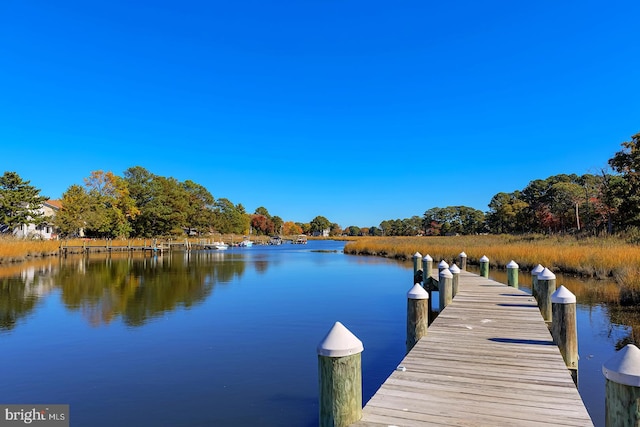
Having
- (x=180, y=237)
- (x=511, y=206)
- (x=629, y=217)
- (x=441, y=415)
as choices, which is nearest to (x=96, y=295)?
(x=441, y=415)

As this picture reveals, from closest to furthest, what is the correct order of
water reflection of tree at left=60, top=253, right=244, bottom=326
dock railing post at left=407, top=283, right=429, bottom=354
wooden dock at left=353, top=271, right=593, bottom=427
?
wooden dock at left=353, top=271, right=593, bottom=427, dock railing post at left=407, top=283, right=429, bottom=354, water reflection of tree at left=60, top=253, right=244, bottom=326

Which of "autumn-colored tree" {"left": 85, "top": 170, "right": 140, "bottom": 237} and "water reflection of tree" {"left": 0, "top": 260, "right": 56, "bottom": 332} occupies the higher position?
"autumn-colored tree" {"left": 85, "top": 170, "right": 140, "bottom": 237}

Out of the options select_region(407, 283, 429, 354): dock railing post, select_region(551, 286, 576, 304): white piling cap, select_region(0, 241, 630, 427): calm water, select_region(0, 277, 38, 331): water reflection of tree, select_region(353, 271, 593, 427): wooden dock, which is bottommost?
select_region(0, 241, 630, 427): calm water

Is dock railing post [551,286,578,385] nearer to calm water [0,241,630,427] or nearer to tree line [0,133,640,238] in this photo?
calm water [0,241,630,427]

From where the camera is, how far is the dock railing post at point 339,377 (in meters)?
3.34

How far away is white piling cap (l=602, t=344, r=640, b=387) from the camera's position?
263cm

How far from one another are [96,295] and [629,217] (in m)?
36.5

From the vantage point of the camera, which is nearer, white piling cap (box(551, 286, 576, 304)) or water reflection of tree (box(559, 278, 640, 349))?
white piling cap (box(551, 286, 576, 304))

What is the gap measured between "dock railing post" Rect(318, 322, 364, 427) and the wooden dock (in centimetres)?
29

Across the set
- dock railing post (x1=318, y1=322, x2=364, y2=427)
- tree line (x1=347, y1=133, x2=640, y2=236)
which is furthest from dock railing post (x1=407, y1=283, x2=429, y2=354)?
tree line (x1=347, y1=133, x2=640, y2=236)

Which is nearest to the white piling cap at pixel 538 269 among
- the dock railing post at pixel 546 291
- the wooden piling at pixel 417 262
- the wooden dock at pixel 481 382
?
the dock railing post at pixel 546 291

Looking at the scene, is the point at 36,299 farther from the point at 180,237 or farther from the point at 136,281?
the point at 180,237

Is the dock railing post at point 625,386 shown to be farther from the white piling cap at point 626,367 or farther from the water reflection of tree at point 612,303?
the water reflection of tree at point 612,303

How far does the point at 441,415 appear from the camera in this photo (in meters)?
3.74
